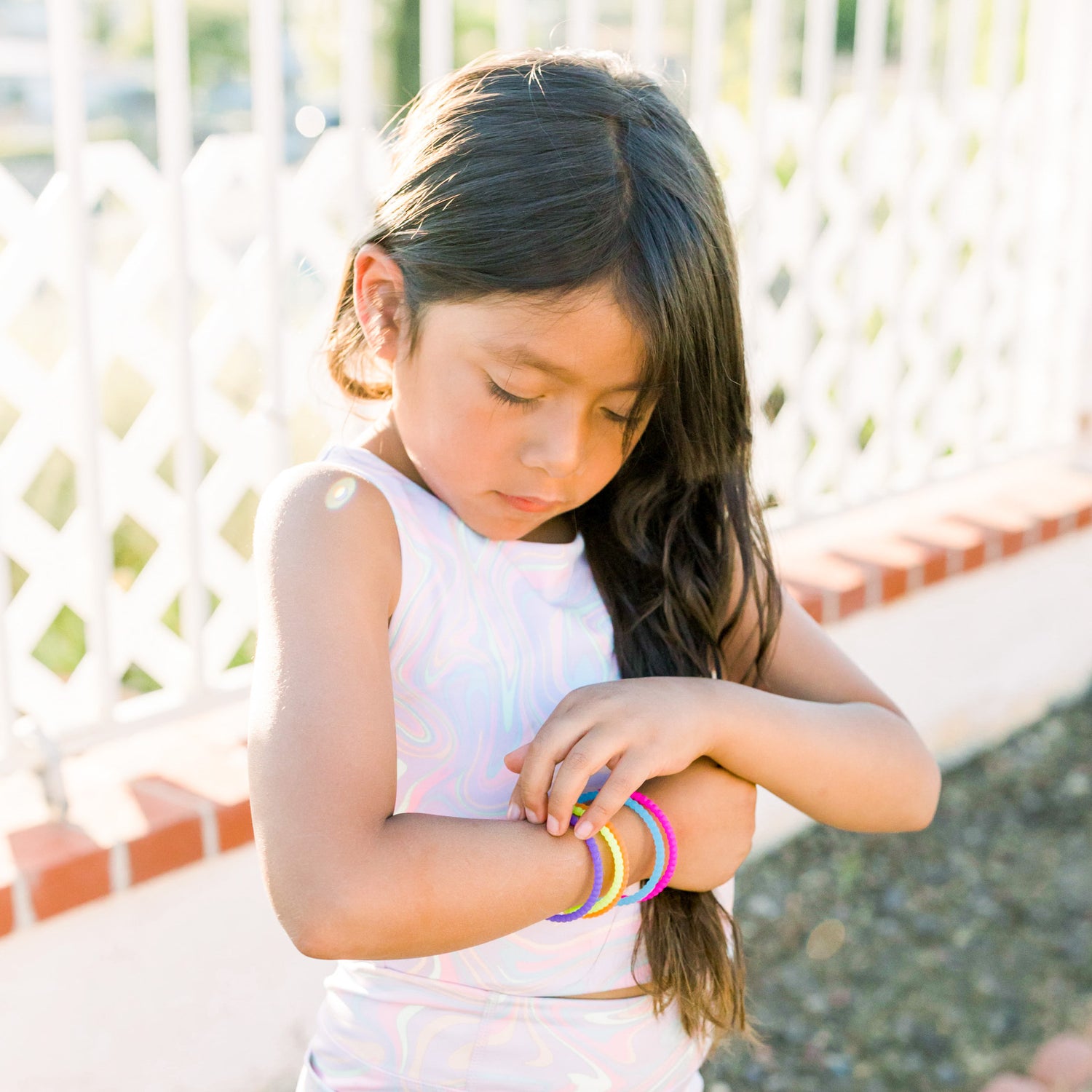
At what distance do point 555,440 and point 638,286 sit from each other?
0.16 meters

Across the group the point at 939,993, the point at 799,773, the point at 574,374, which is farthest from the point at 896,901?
the point at 574,374

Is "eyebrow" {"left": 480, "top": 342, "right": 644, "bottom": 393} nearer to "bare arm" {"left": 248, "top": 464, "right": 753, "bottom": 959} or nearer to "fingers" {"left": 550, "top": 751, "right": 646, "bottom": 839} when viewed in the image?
"bare arm" {"left": 248, "top": 464, "right": 753, "bottom": 959}

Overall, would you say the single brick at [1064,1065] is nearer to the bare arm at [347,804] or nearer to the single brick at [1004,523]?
the single brick at [1004,523]

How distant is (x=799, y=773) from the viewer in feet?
4.42

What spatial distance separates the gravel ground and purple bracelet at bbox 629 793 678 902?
1.48 meters

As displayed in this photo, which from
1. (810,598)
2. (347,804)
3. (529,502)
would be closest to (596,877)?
(347,804)

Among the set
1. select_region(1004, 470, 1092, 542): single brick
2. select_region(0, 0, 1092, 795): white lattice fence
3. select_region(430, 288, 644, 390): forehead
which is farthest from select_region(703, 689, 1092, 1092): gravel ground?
select_region(430, 288, 644, 390): forehead

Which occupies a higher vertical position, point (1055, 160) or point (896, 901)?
point (1055, 160)

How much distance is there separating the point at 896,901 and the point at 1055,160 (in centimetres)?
235

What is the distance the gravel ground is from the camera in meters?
2.60

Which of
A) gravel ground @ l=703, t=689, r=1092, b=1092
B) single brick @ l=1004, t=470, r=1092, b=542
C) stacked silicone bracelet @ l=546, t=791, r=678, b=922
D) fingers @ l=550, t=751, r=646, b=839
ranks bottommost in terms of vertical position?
gravel ground @ l=703, t=689, r=1092, b=1092

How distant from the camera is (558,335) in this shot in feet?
3.85

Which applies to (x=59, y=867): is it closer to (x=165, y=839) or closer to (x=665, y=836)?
(x=165, y=839)

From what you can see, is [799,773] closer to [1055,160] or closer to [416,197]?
[416,197]
